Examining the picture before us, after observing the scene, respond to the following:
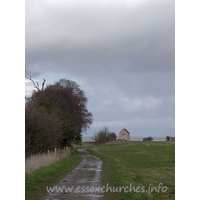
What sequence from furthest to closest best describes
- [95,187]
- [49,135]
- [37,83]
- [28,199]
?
[37,83] < [49,135] < [95,187] < [28,199]

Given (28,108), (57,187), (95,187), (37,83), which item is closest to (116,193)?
(95,187)

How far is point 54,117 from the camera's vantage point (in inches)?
1117

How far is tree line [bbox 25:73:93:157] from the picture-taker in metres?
20.2

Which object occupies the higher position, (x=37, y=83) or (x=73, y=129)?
(x=37, y=83)

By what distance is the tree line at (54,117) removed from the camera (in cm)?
2020

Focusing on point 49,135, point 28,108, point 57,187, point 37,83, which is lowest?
point 57,187
